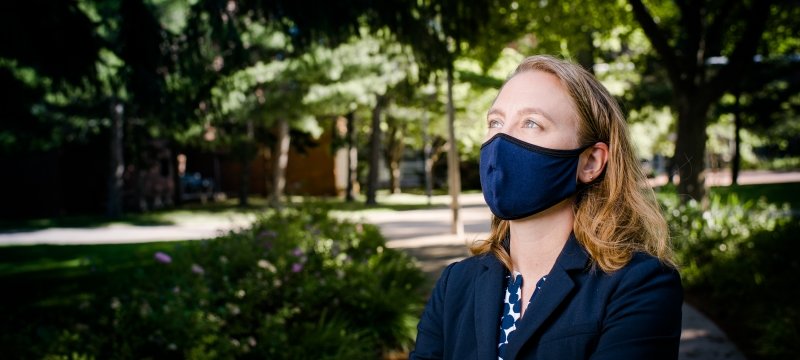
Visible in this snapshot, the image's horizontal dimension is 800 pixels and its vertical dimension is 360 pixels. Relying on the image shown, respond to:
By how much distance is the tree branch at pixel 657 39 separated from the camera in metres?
11.3

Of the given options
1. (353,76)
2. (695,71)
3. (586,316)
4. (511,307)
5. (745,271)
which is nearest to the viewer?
(586,316)

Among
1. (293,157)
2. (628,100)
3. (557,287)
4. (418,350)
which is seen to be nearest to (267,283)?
(418,350)

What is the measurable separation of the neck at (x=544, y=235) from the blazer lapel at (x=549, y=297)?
0.07 metres

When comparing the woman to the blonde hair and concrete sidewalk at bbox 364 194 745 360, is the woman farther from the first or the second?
concrete sidewalk at bbox 364 194 745 360

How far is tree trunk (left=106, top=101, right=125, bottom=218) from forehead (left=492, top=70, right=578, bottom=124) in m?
21.1

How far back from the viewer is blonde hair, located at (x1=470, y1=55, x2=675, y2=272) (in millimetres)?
1759

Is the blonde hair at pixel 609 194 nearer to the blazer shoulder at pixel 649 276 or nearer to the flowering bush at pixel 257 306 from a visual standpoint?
the blazer shoulder at pixel 649 276

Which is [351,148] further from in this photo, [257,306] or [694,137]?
[257,306]

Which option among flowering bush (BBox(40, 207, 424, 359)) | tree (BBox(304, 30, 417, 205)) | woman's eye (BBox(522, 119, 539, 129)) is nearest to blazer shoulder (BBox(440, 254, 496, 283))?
woman's eye (BBox(522, 119, 539, 129))

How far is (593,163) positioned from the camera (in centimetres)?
184

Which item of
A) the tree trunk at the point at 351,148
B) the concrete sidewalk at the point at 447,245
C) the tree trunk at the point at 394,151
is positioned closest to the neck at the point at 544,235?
the concrete sidewalk at the point at 447,245

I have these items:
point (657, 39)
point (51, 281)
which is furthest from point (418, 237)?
point (51, 281)

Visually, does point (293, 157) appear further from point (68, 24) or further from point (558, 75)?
point (558, 75)

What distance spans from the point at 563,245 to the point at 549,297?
0.69ft
